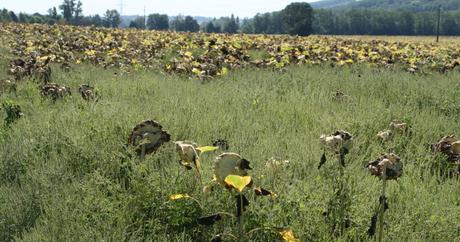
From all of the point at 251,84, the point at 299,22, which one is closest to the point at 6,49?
the point at 251,84

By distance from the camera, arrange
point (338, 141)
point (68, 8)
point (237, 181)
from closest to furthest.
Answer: point (237, 181)
point (338, 141)
point (68, 8)

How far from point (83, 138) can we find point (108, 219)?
1243 mm

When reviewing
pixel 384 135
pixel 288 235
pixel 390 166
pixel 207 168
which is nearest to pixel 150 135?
pixel 207 168

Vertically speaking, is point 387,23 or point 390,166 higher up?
point 387,23

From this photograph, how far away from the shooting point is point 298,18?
193ft

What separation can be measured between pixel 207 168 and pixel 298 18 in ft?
189

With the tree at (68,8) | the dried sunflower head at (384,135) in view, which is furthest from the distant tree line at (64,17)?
the dried sunflower head at (384,135)

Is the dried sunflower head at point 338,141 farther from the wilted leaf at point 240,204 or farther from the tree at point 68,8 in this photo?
the tree at point 68,8

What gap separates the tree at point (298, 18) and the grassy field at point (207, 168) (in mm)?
52038

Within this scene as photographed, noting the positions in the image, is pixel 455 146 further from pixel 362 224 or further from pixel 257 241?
pixel 257 241

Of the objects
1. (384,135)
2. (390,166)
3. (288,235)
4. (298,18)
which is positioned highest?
(298,18)

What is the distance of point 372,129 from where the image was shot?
14.9 feet

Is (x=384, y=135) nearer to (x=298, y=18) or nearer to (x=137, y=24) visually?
(x=298, y=18)

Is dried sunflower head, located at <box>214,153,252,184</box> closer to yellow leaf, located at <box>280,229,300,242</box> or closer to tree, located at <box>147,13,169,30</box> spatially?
yellow leaf, located at <box>280,229,300,242</box>
